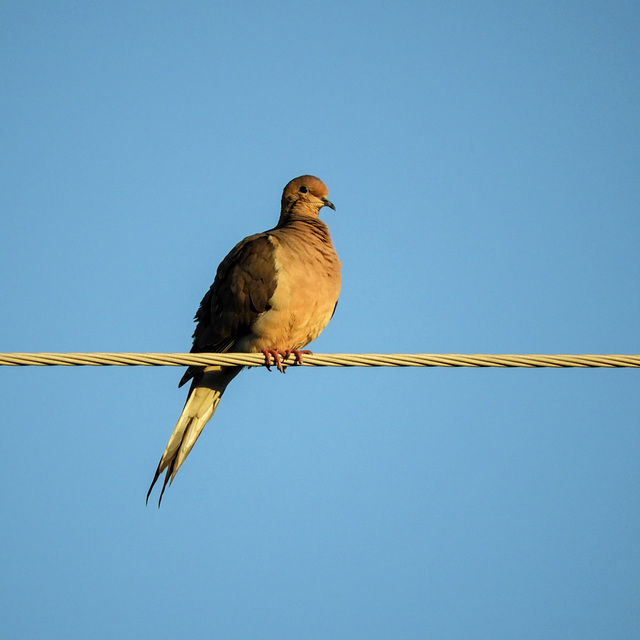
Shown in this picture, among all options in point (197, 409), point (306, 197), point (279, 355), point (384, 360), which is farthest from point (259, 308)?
point (384, 360)

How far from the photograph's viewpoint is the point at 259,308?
5090 millimetres

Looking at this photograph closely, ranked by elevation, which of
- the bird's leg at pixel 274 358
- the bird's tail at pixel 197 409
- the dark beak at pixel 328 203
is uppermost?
the dark beak at pixel 328 203

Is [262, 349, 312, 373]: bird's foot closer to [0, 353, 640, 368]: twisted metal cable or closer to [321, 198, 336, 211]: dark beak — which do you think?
[0, 353, 640, 368]: twisted metal cable

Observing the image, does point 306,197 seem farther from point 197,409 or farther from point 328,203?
point 197,409

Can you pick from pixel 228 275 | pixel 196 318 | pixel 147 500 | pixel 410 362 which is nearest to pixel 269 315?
pixel 228 275

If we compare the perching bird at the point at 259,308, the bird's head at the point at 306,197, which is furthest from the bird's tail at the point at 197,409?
the bird's head at the point at 306,197

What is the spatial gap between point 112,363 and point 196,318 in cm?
237

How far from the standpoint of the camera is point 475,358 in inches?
138

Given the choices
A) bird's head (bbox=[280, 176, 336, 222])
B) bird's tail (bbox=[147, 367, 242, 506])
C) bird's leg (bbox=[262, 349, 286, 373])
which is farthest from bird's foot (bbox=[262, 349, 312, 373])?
bird's head (bbox=[280, 176, 336, 222])

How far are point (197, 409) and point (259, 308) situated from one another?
87 cm

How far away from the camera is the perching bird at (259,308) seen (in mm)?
5078

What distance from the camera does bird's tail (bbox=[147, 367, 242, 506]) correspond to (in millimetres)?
5289

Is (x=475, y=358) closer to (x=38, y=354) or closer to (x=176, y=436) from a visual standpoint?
(x=38, y=354)

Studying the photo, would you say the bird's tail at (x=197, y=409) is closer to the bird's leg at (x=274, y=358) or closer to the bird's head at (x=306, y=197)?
the bird's leg at (x=274, y=358)
